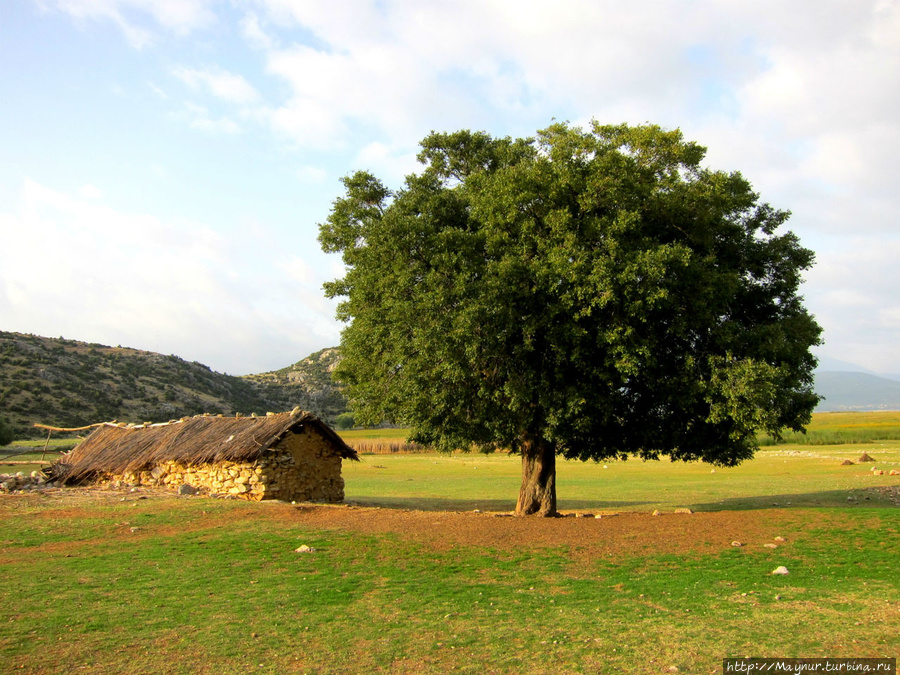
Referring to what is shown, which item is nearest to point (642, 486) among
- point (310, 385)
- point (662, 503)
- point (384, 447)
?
point (662, 503)

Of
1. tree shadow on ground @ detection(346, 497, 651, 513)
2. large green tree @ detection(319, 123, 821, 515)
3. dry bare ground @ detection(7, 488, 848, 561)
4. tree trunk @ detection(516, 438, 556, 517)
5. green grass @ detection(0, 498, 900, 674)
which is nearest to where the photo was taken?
green grass @ detection(0, 498, 900, 674)

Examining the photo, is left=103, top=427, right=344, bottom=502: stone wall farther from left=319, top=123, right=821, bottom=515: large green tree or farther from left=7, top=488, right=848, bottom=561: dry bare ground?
left=319, top=123, right=821, bottom=515: large green tree

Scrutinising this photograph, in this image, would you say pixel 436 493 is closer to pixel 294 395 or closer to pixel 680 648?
pixel 680 648

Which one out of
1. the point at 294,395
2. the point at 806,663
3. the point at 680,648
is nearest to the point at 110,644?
the point at 680,648

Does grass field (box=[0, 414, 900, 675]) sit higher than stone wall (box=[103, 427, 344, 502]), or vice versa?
stone wall (box=[103, 427, 344, 502])

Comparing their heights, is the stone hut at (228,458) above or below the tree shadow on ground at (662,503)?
above

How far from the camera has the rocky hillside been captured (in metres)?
61.0

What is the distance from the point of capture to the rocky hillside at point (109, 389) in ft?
200

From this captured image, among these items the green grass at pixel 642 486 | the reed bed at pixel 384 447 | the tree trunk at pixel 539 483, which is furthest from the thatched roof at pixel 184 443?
the reed bed at pixel 384 447

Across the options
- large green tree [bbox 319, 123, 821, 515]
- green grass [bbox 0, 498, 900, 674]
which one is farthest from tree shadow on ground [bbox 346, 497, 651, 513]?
green grass [bbox 0, 498, 900, 674]

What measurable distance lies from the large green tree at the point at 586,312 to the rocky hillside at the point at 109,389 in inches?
1405

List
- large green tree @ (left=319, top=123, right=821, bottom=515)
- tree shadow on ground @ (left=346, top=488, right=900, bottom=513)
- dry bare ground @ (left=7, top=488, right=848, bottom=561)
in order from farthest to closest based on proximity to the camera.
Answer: tree shadow on ground @ (left=346, top=488, right=900, bottom=513) → large green tree @ (left=319, top=123, right=821, bottom=515) → dry bare ground @ (left=7, top=488, right=848, bottom=561)

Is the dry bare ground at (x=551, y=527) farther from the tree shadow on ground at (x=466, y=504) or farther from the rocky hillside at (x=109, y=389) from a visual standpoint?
the rocky hillside at (x=109, y=389)

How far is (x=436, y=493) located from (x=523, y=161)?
61.7 feet
